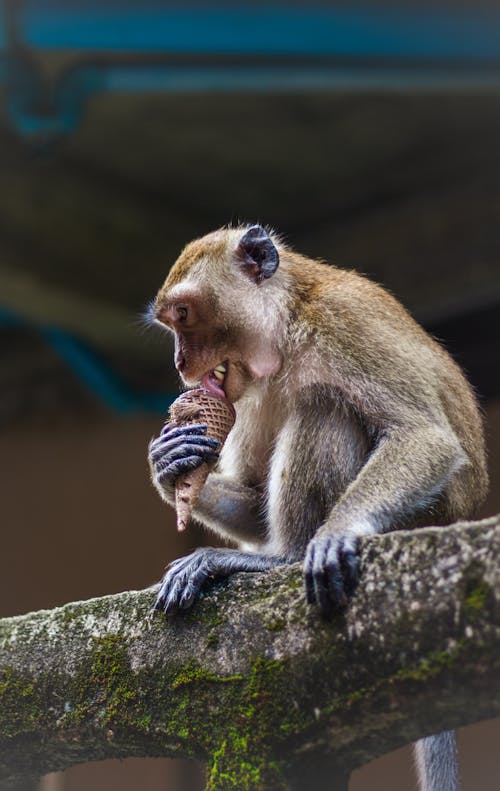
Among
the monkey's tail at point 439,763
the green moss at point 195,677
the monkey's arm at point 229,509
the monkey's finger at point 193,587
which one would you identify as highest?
the monkey's arm at point 229,509

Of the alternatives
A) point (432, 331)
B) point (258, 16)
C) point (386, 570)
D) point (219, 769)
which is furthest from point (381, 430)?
point (432, 331)

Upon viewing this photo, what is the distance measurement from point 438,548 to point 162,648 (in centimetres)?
80

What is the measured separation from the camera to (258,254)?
137 inches

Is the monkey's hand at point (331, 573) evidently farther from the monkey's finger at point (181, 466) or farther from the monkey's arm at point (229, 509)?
the monkey's arm at point (229, 509)

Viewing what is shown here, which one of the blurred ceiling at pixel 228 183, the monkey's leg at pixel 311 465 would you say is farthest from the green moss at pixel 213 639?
the blurred ceiling at pixel 228 183

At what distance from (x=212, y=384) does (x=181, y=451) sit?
0.38m

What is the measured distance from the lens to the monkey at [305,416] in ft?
9.55

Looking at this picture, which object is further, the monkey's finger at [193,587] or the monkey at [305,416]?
the monkey at [305,416]

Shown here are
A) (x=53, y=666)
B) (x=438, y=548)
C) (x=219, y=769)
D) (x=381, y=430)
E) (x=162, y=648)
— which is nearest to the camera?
(x=438, y=548)

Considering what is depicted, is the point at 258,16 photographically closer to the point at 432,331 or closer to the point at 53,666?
the point at 432,331

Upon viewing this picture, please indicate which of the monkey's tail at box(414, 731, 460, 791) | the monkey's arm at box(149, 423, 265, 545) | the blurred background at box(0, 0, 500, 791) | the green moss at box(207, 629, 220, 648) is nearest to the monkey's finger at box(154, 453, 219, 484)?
the monkey's arm at box(149, 423, 265, 545)

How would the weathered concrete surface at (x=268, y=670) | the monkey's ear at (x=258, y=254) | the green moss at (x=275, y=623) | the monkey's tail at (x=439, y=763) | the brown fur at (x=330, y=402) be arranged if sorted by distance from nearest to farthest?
1. the weathered concrete surface at (x=268, y=670)
2. the green moss at (x=275, y=623)
3. the brown fur at (x=330, y=402)
4. the monkey's tail at (x=439, y=763)
5. the monkey's ear at (x=258, y=254)

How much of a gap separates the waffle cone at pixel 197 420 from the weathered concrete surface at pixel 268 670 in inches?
10.8

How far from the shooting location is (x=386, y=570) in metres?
2.29
